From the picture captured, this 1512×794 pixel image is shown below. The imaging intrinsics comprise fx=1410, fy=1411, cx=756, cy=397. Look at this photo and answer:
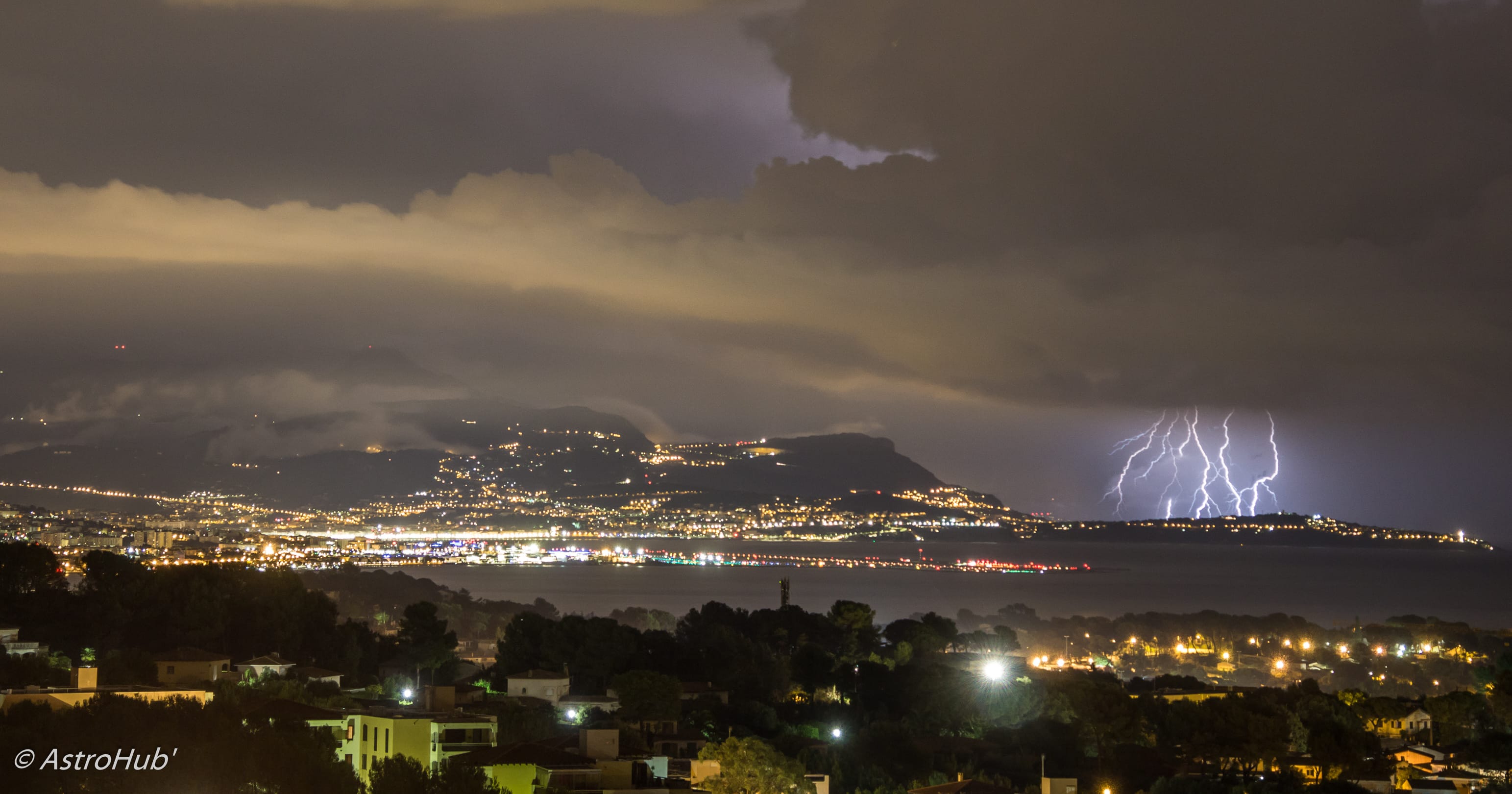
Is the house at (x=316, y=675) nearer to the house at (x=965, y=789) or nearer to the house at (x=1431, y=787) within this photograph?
the house at (x=965, y=789)

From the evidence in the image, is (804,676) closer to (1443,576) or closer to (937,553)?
(1443,576)

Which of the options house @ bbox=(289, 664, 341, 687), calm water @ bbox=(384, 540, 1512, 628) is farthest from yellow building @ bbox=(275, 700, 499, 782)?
calm water @ bbox=(384, 540, 1512, 628)

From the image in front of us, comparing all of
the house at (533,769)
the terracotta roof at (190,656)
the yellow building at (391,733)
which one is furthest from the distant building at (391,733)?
the terracotta roof at (190,656)

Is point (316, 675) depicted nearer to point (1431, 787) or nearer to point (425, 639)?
point (425, 639)

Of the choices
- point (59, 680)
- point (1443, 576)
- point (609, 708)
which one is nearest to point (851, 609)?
point (609, 708)

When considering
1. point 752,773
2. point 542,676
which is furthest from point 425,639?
point 752,773

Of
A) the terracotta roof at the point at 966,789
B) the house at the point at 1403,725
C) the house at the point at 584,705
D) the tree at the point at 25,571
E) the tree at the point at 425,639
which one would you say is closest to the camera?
the terracotta roof at the point at 966,789
